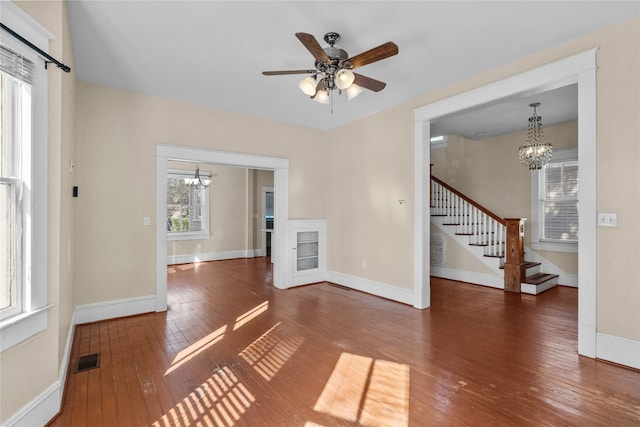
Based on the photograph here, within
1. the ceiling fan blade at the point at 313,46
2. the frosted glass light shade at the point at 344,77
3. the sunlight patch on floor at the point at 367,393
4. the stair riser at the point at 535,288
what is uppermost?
the ceiling fan blade at the point at 313,46

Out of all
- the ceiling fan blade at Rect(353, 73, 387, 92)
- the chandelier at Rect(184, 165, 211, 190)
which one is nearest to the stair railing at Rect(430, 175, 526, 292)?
the ceiling fan blade at Rect(353, 73, 387, 92)

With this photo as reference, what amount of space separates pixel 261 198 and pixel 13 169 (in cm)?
727

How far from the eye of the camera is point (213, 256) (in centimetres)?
837

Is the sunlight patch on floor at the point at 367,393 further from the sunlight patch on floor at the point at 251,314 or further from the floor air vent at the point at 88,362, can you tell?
the floor air vent at the point at 88,362

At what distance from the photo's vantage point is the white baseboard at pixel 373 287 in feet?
14.4

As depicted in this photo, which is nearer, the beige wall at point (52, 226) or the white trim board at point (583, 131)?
the beige wall at point (52, 226)

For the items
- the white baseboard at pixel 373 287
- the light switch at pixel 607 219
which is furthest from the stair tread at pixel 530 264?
the light switch at pixel 607 219

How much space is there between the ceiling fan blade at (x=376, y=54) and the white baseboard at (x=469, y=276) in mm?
4732

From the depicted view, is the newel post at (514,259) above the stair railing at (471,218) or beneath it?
beneath

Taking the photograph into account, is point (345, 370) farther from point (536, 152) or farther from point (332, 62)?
point (536, 152)

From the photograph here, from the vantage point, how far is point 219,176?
848 cm

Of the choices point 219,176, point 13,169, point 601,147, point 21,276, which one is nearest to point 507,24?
point 601,147

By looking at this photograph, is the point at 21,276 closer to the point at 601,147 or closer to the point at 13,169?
the point at 13,169

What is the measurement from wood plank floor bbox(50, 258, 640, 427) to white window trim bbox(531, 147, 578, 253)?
1.74 meters
